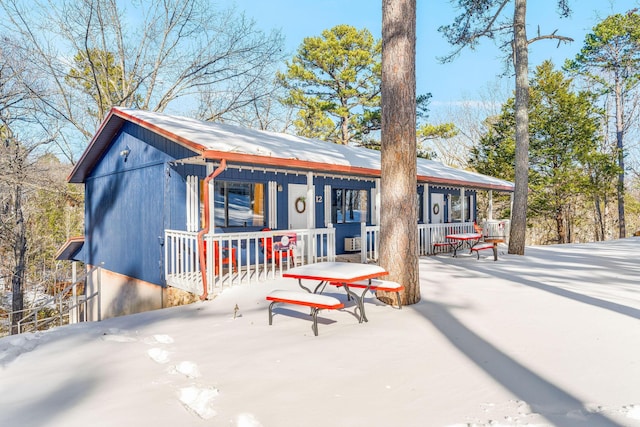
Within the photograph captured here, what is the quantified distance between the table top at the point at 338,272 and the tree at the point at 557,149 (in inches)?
773

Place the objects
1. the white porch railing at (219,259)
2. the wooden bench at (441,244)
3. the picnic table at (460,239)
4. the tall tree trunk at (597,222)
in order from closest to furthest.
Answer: the white porch railing at (219,259) → the picnic table at (460,239) → the wooden bench at (441,244) → the tall tree trunk at (597,222)

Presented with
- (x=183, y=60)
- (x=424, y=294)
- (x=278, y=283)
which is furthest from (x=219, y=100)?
(x=424, y=294)

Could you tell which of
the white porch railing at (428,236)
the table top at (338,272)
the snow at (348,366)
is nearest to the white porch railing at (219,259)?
the snow at (348,366)

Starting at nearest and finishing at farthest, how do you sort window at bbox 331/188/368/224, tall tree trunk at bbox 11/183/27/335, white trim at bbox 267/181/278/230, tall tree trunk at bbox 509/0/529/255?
white trim at bbox 267/181/278/230
tall tree trunk at bbox 509/0/529/255
window at bbox 331/188/368/224
tall tree trunk at bbox 11/183/27/335

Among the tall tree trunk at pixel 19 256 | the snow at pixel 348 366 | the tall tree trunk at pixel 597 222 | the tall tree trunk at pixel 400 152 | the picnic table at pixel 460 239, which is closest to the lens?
the snow at pixel 348 366

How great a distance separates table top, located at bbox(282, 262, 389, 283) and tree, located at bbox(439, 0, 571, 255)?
7931mm

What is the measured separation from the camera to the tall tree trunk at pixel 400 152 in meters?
5.24

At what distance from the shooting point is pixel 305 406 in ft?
8.69

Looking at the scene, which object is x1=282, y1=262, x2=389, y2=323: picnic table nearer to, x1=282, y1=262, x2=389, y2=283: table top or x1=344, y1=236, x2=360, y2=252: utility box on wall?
x1=282, y1=262, x2=389, y2=283: table top

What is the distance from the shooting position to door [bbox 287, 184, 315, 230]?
10453 mm

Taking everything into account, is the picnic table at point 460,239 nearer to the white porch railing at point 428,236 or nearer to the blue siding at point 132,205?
the white porch railing at point 428,236

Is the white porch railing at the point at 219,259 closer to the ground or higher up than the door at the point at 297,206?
closer to the ground

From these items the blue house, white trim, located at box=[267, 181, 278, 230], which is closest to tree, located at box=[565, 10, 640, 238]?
the blue house

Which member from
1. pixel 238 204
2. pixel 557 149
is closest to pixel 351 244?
pixel 238 204
